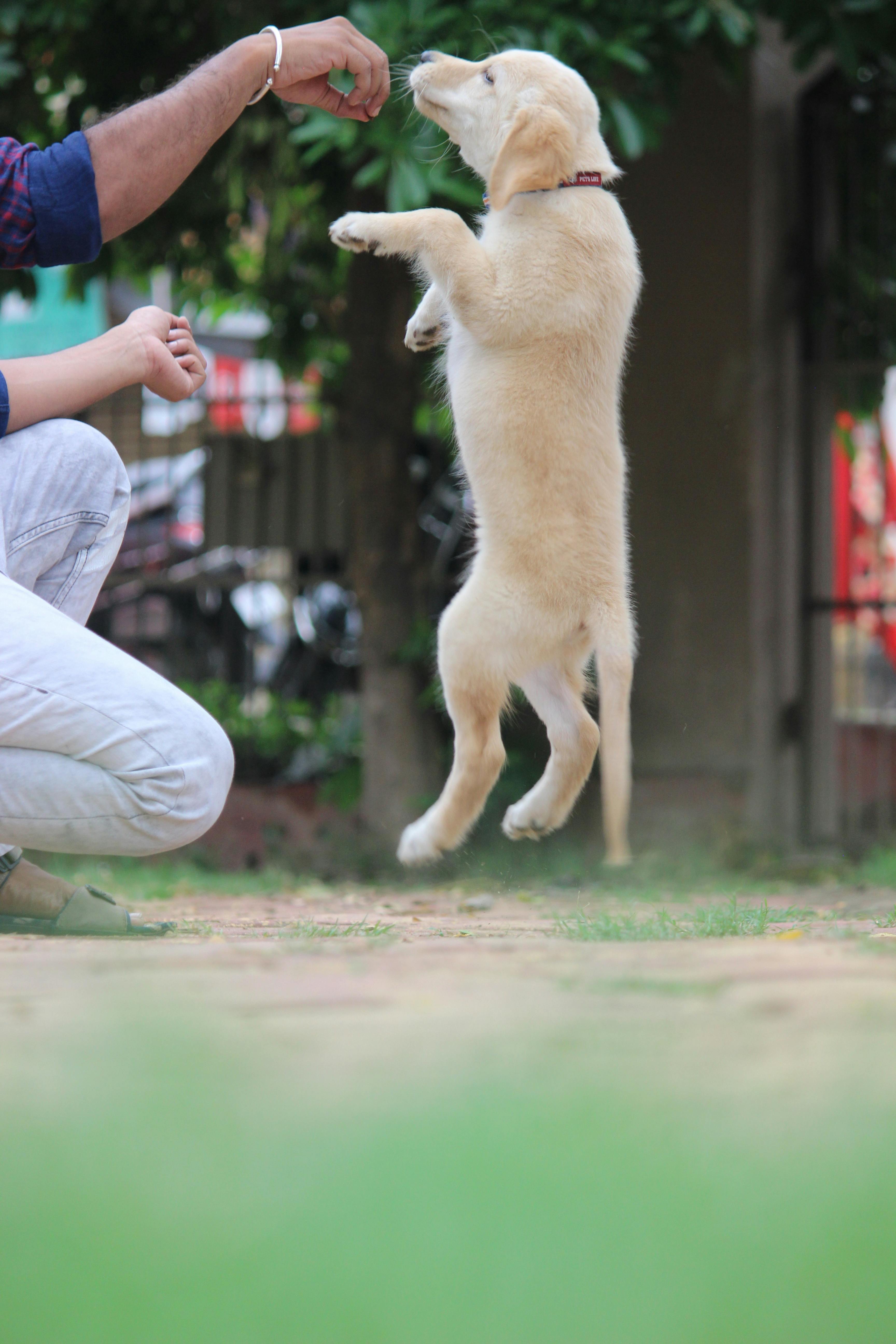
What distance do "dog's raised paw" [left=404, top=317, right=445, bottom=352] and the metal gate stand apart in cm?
395

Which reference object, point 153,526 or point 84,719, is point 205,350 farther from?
point 84,719

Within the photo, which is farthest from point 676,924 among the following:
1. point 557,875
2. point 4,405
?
point 557,875

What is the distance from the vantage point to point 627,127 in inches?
119

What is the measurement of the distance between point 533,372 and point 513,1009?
121cm

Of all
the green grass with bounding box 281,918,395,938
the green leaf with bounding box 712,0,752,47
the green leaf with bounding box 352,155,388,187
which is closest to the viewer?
the green grass with bounding box 281,918,395,938

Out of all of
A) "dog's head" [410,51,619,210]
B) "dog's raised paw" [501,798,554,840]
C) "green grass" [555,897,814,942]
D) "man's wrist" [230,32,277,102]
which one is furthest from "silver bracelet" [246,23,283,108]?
"green grass" [555,897,814,942]

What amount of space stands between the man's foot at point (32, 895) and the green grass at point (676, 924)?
101 cm

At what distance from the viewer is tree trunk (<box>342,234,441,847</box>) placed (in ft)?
17.6

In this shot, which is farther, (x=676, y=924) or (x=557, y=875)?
(x=557, y=875)

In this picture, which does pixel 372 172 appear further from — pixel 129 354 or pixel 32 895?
pixel 32 895

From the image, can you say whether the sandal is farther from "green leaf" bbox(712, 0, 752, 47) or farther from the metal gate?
the metal gate

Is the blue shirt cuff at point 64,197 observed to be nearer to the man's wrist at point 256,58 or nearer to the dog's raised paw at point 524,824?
the man's wrist at point 256,58

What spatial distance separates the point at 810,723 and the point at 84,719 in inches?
187

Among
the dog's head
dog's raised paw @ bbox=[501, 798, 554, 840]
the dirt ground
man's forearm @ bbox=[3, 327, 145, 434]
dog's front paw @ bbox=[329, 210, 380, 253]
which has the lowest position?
the dirt ground
